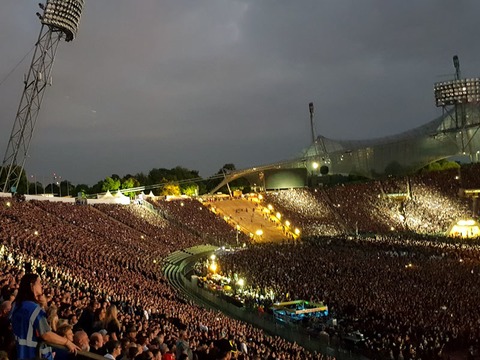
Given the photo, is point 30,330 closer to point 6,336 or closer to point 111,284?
point 6,336

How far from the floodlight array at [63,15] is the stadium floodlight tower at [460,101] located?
180ft

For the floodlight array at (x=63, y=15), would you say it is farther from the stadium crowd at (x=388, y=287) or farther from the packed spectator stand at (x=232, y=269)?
the stadium crowd at (x=388, y=287)

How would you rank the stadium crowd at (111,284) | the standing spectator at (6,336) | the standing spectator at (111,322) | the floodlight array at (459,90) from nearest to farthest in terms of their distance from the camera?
the standing spectator at (6,336) < the standing spectator at (111,322) < the stadium crowd at (111,284) < the floodlight array at (459,90)

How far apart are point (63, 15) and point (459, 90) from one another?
56.9m

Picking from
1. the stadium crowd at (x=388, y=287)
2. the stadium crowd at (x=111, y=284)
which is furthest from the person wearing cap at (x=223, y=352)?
the stadium crowd at (x=388, y=287)

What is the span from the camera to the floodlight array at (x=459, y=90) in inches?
2847

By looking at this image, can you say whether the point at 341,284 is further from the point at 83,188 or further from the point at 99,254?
the point at 83,188

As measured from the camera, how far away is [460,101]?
2931 inches

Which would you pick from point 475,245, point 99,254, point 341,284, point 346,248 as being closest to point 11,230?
point 99,254

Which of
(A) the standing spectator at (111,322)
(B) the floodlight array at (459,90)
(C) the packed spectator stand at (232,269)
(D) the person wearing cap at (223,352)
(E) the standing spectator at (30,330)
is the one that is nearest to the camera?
(E) the standing spectator at (30,330)

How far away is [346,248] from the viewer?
4044 centimetres

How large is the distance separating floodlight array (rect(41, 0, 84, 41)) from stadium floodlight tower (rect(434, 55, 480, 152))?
54.8 meters

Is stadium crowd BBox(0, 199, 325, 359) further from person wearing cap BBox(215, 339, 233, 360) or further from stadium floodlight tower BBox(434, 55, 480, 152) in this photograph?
stadium floodlight tower BBox(434, 55, 480, 152)

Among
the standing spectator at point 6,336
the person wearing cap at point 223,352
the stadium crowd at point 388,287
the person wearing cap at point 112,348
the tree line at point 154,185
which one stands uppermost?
the tree line at point 154,185
